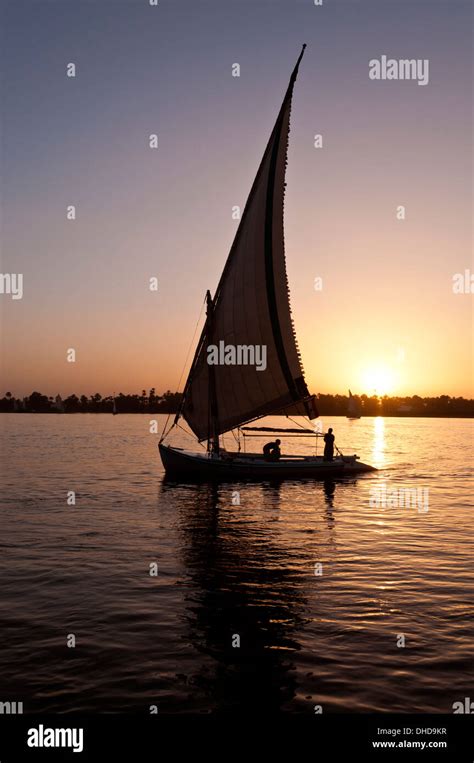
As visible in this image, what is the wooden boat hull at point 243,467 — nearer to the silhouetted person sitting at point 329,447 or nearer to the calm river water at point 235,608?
the silhouetted person sitting at point 329,447

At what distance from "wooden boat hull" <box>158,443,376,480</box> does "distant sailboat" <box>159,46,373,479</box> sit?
0.07 meters

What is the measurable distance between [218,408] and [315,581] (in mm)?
23551

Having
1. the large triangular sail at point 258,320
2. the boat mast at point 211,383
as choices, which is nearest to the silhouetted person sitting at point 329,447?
the large triangular sail at point 258,320

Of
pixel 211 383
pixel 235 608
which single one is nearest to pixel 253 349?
pixel 211 383

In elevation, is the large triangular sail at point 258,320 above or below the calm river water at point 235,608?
above

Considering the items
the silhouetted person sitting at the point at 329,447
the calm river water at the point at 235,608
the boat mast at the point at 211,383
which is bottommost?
the calm river water at the point at 235,608

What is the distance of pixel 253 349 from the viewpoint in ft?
122

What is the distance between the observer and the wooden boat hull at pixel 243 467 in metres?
39.5

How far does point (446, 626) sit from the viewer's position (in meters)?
14.0

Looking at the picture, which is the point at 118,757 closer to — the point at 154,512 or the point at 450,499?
the point at 154,512

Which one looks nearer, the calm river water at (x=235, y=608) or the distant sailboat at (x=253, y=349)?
the calm river water at (x=235, y=608)

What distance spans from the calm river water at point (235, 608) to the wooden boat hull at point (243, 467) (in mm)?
6620

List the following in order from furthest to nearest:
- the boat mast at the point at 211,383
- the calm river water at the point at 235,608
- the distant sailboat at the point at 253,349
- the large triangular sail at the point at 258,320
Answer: the boat mast at the point at 211,383 < the distant sailboat at the point at 253,349 < the large triangular sail at the point at 258,320 < the calm river water at the point at 235,608

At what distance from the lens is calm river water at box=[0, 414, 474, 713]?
10523mm
